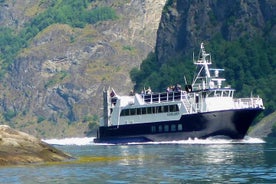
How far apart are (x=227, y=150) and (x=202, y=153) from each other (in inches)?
264

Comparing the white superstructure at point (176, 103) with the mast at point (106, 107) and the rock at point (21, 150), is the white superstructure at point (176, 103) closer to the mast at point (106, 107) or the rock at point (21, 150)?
the mast at point (106, 107)

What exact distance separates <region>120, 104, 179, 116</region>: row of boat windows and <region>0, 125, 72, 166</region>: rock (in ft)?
187

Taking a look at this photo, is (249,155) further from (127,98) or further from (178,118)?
(127,98)

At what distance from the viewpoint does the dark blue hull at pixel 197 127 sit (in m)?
146

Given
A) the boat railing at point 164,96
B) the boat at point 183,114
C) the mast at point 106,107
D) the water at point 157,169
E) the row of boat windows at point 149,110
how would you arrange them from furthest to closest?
1. the mast at point 106,107
2. the row of boat windows at point 149,110
3. the boat railing at point 164,96
4. the boat at point 183,114
5. the water at point 157,169

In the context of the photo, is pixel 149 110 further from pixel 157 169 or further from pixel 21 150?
pixel 157 169

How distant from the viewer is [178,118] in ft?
496

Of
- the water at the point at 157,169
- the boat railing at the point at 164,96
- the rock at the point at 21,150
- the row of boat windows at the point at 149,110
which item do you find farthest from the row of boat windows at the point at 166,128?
the rock at the point at 21,150

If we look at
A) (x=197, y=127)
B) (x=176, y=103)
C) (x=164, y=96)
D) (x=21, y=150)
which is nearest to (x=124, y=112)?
(x=164, y=96)

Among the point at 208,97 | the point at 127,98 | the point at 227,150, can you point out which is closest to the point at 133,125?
the point at 127,98

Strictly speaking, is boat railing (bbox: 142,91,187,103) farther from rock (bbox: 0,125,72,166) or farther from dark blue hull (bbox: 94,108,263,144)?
rock (bbox: 0,125,72,166)

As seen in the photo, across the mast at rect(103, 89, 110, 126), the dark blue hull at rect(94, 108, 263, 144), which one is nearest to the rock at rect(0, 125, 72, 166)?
the dark blue hull at rect(94, 108, 263, 144)

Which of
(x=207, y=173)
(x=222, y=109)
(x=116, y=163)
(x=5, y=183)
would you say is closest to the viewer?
(x=5, y=183)

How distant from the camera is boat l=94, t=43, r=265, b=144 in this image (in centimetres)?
A: 14625
